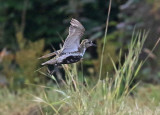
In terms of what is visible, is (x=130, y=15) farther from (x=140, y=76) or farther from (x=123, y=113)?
(x=123, y=113)

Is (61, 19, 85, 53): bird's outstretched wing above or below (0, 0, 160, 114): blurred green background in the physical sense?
above

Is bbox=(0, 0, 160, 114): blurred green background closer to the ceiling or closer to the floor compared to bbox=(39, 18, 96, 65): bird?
closer to the floor

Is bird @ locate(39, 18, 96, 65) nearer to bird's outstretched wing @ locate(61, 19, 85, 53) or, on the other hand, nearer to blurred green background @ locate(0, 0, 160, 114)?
bird's outstretched wing @ locate(61, 19, 85, 53)

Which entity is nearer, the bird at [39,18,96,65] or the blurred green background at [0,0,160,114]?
the bird at [39,18,96,65]

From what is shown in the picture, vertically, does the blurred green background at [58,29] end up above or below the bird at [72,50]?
below

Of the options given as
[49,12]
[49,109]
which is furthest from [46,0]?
[49,109]

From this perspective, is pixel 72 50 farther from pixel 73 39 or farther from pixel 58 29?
pixel 58 29

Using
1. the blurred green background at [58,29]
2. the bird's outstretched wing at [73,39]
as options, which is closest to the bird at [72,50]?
the bird's outstretched wing at [73,39]

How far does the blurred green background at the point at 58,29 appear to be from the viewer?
8.92m

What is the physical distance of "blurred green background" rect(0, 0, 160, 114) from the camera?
351 inches

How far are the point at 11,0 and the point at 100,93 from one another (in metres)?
6.84

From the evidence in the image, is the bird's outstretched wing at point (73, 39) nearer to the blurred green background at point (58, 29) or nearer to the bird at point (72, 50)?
the bird at point (72, 50)

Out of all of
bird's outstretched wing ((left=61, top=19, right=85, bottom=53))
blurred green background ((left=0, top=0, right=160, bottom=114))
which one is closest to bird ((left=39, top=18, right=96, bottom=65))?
bird's outstretched wing ((left=61, top=19, right=85, bottom=53))

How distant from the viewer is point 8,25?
39.7 feet
